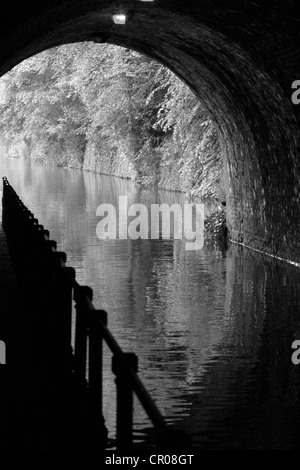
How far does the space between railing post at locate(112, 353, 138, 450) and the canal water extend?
2755mm

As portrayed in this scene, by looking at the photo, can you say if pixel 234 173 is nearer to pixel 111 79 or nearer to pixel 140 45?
pixel 140 45

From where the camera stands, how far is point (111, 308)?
46.2ft

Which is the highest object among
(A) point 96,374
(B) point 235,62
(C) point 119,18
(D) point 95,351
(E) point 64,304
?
(C) point 119,18

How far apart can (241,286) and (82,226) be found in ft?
35.9

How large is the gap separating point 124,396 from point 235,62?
1442cm

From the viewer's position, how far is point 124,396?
479 cm

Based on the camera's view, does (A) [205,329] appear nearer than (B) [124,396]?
No

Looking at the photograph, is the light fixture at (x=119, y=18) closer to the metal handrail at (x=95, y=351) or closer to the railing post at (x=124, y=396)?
the metal handrail at (x=95, y=351)

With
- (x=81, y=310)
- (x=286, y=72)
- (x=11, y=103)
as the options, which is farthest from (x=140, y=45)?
(x=11, y=103)

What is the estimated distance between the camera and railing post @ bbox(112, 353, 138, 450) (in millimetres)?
4719

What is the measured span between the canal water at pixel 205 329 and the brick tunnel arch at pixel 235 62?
3.49ft

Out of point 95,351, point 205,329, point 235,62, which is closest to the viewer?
point 95,351

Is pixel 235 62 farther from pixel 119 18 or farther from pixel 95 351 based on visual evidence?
pixel 95 351

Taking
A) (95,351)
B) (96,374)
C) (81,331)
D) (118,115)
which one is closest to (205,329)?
(81,331)
